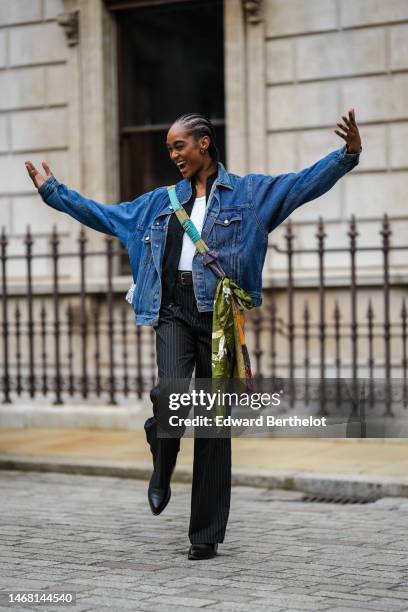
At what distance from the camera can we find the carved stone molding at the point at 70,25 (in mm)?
13648

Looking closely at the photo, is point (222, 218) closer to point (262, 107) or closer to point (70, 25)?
point (262, 107)

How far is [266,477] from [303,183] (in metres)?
3.34

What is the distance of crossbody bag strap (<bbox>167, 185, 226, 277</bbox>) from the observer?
5.89 metres

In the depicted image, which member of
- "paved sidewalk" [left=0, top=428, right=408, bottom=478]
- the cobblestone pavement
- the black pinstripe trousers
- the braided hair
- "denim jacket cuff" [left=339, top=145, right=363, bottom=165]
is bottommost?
"paved sidewalk" [left=0, top=428, right=408, bottom=478]

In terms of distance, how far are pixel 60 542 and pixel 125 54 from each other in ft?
27.3

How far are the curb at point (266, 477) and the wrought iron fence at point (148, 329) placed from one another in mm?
2014

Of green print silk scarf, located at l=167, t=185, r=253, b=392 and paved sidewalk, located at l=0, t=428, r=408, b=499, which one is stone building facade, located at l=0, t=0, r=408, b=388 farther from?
green print silk scarf, located at l=167, t=185, r=253, b=392

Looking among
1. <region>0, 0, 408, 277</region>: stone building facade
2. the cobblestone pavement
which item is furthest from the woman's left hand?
<region>0, 0, 408, 277</region>: stone building facade

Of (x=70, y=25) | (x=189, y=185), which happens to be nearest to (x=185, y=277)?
(x=189, y=185)

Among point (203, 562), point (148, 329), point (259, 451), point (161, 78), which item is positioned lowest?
Answer: point (259, 451)

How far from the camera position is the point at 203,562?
19.5 ft

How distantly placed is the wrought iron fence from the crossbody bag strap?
4.85 m

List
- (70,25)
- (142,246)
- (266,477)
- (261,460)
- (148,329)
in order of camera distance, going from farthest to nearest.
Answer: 1. (70,25)
2. (148,329)
3. (261,460)
4. (266,477)
5. (142,246)

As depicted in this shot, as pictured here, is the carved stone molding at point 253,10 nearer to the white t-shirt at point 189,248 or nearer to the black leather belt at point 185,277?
the white t-shirt at point 189,248
